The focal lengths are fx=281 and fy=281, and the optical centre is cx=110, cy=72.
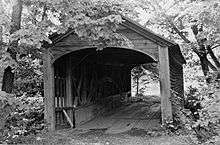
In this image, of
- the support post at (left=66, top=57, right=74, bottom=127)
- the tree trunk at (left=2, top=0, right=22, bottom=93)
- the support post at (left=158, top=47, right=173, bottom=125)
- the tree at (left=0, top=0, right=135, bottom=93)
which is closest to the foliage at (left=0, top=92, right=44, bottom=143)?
the tree trunk at (left=2, top=0, right=22, bottom=93)

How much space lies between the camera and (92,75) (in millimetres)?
13734

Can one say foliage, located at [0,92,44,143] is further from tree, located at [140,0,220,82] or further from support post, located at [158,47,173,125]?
tree, located at [140,0,220,82]

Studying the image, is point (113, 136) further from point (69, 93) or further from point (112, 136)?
point (69, 93)

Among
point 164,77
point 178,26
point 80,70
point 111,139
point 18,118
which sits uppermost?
point 178,26

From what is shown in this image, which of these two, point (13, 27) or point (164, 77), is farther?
point (164, 77)

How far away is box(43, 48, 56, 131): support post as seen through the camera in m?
9.85

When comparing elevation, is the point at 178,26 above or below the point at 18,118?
above

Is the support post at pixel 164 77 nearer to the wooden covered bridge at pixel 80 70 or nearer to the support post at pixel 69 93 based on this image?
the wooden covered bridge at pixel 80 70

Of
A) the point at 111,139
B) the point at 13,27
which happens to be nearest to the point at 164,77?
the point at 111,139

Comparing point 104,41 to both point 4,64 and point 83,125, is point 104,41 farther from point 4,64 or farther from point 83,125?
point 83,125

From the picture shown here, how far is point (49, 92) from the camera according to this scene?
389 inches

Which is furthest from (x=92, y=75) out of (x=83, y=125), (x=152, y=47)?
(x=152, y=47)

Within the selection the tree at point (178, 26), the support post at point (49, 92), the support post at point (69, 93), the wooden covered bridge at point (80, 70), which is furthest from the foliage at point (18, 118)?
the tree at point (178, 26)

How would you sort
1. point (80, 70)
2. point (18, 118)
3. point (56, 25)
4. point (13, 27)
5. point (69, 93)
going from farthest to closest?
point (80, 70)
point (69, 93)
point (18, 118)
point (13, 27)
point (56, 25)
